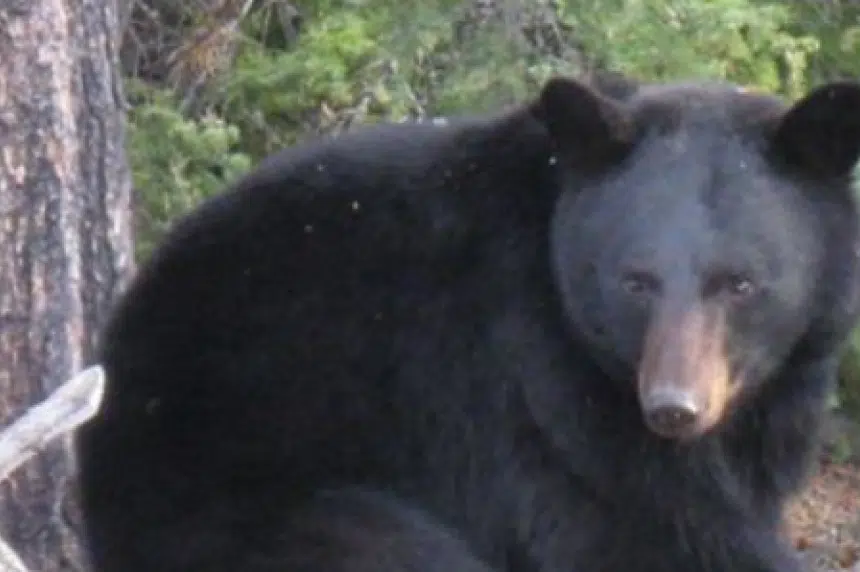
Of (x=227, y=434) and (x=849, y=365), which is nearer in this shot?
(x=227, y=434)

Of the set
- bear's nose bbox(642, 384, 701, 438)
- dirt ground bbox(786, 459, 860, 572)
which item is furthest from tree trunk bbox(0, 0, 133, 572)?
dirt ground bbox(786, 459, 860, 572)

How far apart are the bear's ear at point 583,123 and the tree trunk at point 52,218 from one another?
1.29 m

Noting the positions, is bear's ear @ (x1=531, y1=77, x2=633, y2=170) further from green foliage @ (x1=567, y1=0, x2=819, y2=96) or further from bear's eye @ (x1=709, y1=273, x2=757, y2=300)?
green foliage @ (x1=567, y1=0, x2=819, y2=96)

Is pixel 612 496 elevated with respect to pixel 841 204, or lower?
lower

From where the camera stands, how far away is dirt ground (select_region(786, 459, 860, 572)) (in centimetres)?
828

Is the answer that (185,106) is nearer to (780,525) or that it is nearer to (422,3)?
(422,3)

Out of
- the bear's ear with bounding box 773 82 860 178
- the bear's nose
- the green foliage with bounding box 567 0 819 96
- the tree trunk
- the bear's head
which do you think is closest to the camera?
the bear's nose

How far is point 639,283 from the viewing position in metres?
5.27

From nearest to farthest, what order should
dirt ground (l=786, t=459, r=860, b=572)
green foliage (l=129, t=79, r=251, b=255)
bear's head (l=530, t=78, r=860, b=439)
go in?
bear's head (l=530, t=78, r=860, b=439), green foliage (l=129, t=79, r=251, b=255), dirt ground (l=786, t=459, r=860, b=572)

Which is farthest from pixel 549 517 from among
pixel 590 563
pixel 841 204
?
pixel 841 204

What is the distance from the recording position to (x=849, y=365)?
27.3 ft

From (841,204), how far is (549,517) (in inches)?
41.1

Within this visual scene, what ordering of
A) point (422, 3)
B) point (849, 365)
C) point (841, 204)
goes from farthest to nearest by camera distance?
1. point (849, 365)
2. point (422, 3)
3. point (841, 204)

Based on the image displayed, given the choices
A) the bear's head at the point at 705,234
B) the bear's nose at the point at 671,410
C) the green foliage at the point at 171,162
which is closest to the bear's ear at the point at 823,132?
the bear's head at the point at 705,234
